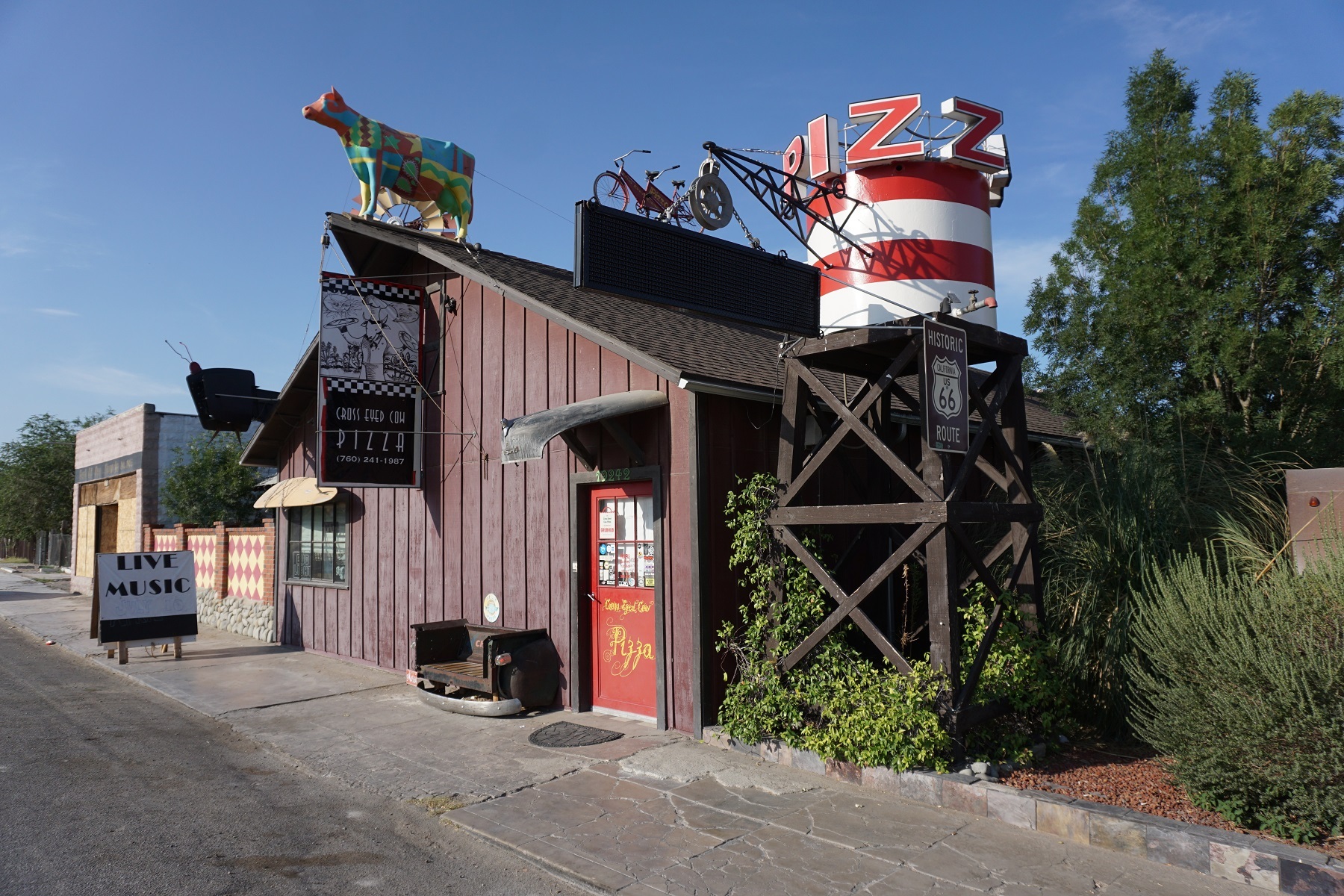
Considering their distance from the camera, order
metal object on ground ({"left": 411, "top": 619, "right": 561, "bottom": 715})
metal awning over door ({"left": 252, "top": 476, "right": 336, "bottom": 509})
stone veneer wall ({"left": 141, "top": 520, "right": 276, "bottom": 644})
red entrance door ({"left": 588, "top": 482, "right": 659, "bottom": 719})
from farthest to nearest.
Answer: stone veneer wall ({"left": 141, "top": 520, "right": 276, "bottom": 644}) → metal awning over door ({"left": 252, "top": 476, "right": 336, "bottom": 509}) → metal object on ground ({"left": 411, "top": 619, "right": 561, "bottom": 715}) → red entrance door ({"left": 588, "top": 482, "right": 659, "bottom": 719})

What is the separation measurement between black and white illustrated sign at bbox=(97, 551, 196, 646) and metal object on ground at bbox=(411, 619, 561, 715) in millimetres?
5359

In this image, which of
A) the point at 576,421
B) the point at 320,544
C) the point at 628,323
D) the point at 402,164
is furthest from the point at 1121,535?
the point at 320,544

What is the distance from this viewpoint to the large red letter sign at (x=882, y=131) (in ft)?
26.4

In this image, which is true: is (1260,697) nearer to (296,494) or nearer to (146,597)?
(296,494)

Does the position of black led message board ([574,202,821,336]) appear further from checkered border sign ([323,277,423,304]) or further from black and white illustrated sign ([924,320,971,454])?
checkered border sign ([323,277,423,304])

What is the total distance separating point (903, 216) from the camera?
322 inches

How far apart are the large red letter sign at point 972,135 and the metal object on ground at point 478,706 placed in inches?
260

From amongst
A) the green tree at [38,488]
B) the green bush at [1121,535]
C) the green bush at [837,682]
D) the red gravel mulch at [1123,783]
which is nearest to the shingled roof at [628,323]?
the green bush at [837,682]

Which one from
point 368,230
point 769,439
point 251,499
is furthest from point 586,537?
point 251,499

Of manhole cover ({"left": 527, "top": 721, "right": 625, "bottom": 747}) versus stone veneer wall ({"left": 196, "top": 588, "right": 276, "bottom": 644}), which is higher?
stone veneer wall ({"left": 196, "top": 588, "right": 276, "bottom": 644})

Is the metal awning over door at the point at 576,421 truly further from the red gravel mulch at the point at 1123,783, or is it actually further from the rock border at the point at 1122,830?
the red gravel mulch at the point at 1123,783

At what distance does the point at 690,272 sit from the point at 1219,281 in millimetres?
6131

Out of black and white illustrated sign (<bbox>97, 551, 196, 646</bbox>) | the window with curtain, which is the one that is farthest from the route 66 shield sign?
black and white illustrated sign (<bbox>97, 551, 196, 646</bbox>)

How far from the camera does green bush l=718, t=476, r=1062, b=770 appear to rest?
5.85 m
